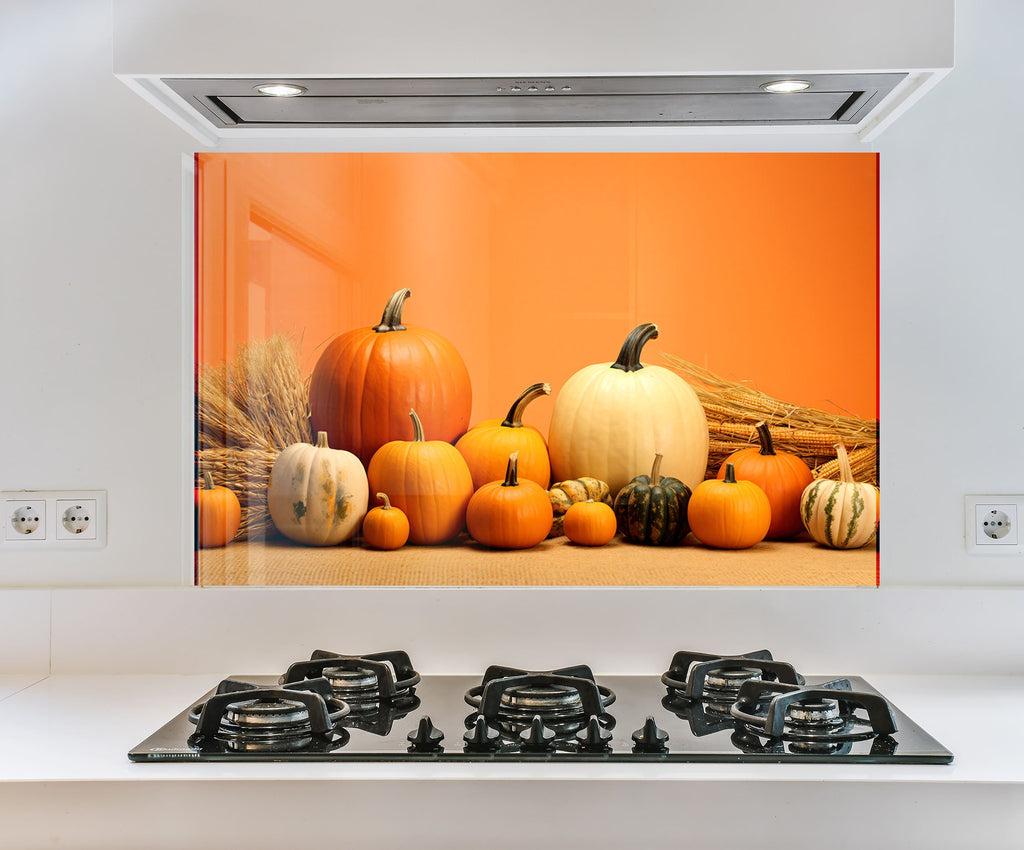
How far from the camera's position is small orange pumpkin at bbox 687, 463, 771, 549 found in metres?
1.29

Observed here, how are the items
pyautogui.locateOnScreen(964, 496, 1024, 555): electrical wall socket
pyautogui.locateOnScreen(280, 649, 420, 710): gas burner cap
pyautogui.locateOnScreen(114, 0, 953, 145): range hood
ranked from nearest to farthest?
pyautogui.locateOnScreen(114, 0, 953, 145): range hood → pyautogui.locateOnScreen(280, 649, 420, 710): gas burner cap → pyautogui.locateOnScreen(964, 496, 1024, 555): electrical wall socket

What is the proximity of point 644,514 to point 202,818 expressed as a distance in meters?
0.73

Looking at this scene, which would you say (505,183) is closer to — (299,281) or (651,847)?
(299,281)

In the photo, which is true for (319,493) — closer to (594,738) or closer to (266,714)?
(266,714)

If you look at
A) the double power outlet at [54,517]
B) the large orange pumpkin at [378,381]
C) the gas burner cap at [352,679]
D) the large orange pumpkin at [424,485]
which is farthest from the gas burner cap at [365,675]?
the double power outlet at [54,517]

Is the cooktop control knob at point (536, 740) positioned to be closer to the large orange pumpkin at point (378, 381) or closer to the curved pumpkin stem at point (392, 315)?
the large orange pumpkin at point (378, 381)

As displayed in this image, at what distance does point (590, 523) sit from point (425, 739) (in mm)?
475

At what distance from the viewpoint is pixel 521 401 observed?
1.32 metres

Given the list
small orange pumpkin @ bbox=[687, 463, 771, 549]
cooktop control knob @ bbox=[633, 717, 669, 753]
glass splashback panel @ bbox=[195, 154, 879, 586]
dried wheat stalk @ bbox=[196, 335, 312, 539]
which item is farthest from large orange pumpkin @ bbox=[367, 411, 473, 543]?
cooktop control knob @ bbox=[633, 717, 669, 753]

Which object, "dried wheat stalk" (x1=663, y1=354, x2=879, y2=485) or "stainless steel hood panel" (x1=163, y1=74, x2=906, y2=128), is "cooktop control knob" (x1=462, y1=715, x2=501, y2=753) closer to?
"dried wheat stalk" (x1=663, y1=354, x2=879, y2=485)

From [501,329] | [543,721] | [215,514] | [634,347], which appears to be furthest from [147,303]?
[543,721]

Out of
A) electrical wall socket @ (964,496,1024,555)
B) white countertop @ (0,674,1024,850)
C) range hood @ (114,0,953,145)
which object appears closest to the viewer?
white countertop @ (0,674,1024,850)

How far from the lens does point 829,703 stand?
0.99 meters

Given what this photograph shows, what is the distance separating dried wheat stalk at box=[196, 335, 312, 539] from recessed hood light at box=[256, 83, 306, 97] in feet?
1.33
